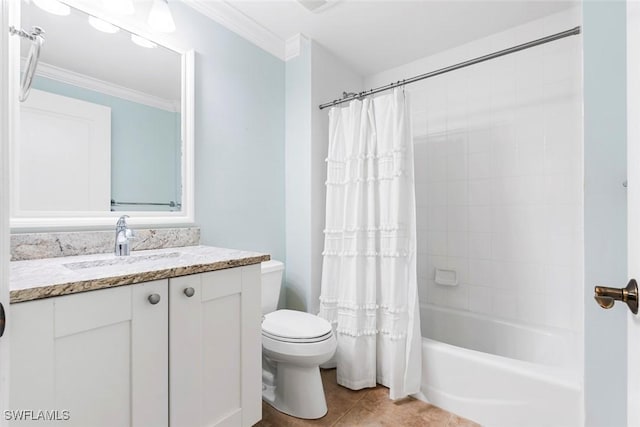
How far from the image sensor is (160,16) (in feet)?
4.77

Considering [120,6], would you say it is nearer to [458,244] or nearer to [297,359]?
[297,359]

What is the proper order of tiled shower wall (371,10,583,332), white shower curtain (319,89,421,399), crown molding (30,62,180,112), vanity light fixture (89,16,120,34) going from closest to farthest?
crown molding (30,62,180,112)
vanity light fixture (89,16,120,34)
white shower curtain (319,89,421,399)
tiled shower wall (371,10,583,332)

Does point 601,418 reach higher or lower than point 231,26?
lower

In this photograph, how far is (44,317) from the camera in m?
0.73

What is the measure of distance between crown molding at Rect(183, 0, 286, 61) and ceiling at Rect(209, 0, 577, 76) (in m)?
0.01

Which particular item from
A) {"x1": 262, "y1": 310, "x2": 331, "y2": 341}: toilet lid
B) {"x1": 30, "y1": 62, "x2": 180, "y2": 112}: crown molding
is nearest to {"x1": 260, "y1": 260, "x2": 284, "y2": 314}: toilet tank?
{"x1": 262, "y1": 310, "x2": 331, "y2": 341}: toilet lid

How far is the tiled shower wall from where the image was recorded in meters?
1.86

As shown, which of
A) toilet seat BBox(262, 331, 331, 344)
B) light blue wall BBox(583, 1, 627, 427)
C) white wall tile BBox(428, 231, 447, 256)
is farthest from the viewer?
white wall tile BBox(428, 231, 447, 256)

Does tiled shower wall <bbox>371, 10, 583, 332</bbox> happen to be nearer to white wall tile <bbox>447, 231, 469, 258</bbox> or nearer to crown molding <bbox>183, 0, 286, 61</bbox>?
white wall tile <bbox>447, 231, 469, 258</bbox>

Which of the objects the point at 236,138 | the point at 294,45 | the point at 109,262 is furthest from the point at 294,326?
the point at 294,45

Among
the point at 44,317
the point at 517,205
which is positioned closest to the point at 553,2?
the point at 517,205

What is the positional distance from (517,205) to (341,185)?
3.98 ft
